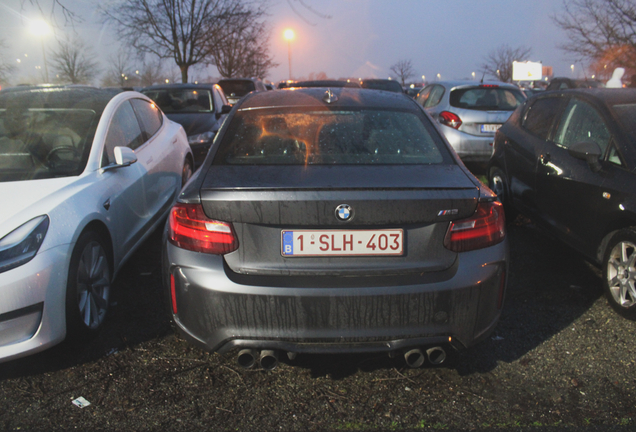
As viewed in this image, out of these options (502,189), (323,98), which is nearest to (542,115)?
(502,189)

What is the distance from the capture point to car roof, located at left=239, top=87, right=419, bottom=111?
3.45 meters

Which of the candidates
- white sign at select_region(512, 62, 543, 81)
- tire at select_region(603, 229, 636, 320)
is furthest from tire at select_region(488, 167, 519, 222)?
white sign at select_region(512, 62, 543, 81)

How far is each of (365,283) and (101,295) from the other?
78.7 inches

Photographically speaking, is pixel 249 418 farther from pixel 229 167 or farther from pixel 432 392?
pixel 229 167

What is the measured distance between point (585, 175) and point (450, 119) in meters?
4.86

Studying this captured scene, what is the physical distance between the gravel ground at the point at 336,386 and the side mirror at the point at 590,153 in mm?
1150

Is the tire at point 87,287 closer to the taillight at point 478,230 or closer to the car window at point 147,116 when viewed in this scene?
the car window at point 147,116

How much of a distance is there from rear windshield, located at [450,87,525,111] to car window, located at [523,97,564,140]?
3282 millimetres

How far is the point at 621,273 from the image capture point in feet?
12.0

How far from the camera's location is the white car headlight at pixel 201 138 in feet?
29.6

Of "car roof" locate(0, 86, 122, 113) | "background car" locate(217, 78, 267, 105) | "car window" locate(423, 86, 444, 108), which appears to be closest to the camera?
"car roof" locate(0, 86, 122, 113)

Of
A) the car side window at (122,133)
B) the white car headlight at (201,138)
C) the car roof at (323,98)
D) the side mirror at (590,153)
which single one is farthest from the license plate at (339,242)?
the white car headlight at (201,138)

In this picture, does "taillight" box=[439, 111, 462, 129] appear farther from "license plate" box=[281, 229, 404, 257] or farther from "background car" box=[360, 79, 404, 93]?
"background car" box=[360, 79, 404, 93]

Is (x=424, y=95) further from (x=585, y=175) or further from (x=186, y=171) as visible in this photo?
(x=585, y=175)
